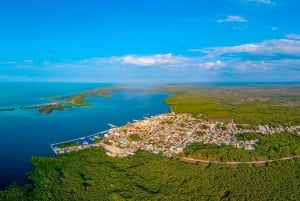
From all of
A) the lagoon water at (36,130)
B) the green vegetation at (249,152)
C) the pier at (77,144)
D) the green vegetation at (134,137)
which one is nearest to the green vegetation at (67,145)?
the pier at (77,144)

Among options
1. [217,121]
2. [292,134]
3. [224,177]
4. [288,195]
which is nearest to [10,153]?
[224,177]

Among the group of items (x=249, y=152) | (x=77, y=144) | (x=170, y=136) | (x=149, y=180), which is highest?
(x=170, y=136)

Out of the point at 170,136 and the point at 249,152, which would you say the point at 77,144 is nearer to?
the point at 170,136

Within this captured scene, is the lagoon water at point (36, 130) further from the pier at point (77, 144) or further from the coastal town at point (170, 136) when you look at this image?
the coastal town at point (170, 136)

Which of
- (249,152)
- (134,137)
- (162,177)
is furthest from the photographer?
(134,137)

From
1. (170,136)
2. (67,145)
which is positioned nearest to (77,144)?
(67,145)

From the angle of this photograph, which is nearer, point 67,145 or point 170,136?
point 67,145

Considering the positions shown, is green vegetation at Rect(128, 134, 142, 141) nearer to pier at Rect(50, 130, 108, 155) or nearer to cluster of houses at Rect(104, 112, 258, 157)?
cluster of houses at Rect(104, 112, 258, 157)
